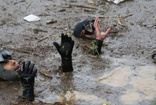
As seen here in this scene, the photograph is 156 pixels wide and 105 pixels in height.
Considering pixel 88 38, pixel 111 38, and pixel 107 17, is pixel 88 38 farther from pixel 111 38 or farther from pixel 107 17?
pixel 107 17

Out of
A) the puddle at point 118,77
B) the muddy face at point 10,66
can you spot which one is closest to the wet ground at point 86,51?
the puddle at point 118,77

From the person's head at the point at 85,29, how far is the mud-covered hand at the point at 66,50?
1.37 metres

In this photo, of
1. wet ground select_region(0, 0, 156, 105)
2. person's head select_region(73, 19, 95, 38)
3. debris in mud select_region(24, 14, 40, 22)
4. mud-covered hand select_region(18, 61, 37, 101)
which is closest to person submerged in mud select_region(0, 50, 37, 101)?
mud-covered hand select_region(18, 61, 37, 101)

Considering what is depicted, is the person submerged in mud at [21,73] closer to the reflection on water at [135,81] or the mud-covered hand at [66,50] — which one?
the mud-covered hand at [66,50]

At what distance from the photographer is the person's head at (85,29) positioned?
6789 mm

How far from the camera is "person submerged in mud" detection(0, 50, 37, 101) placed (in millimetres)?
4762

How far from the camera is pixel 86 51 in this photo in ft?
20.9

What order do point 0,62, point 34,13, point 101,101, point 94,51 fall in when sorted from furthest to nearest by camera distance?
point 34,13 < point 94,51 < point 0,62 < point 101,101

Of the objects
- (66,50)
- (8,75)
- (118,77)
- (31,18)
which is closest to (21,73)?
(8,75)

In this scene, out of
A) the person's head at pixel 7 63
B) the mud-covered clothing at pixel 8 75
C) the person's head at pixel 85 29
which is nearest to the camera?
the mud-covered clothing at pixel 8 75

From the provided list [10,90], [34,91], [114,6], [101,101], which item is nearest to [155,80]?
[101,101]

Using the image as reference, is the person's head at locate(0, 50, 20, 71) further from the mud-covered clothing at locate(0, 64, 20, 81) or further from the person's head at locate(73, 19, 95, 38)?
the person's head at locate(73, 19, 95, 38)

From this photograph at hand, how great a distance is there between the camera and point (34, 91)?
16.7 ft

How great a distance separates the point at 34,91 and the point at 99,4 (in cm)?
403
